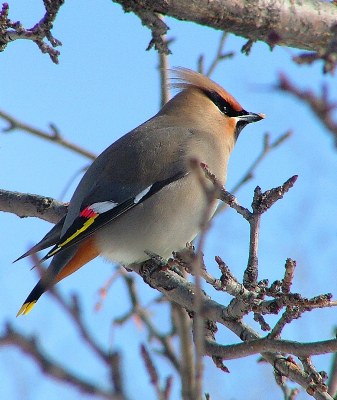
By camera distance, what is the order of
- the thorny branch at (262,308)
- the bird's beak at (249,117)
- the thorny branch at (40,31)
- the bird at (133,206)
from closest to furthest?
the thorny branch at (262,308) → the thorny branch at (40,31) → the bird at (133,206) → the bird's beak at (249,117)

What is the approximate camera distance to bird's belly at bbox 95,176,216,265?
14.5 feet

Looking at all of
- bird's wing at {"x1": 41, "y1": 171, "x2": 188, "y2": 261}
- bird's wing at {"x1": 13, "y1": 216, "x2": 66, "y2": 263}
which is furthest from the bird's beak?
bird's wing at {"x1": 13, "y1": 216, "x2": 66, "y2": 263}

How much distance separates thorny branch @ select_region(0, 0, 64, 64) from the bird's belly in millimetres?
1276

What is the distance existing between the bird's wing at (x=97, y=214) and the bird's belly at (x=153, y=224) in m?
0.04

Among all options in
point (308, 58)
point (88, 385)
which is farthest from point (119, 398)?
point (308, 58)

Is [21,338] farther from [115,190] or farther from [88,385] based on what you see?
[115,190]

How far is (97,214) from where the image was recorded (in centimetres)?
429

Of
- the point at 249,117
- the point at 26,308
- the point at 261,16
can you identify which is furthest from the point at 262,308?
the point at 249,117

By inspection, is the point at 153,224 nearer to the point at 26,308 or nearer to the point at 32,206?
the point at 32,206

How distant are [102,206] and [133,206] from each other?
0.19 metres

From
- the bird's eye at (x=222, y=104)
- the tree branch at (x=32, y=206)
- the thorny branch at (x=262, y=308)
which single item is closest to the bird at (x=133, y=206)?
the tree branch at (x=32, y=206)

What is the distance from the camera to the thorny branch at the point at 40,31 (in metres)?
3.29

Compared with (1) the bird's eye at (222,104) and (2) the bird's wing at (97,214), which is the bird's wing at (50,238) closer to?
(2) the bird's wing at (97,214)

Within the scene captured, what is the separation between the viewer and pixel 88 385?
3.92ft
